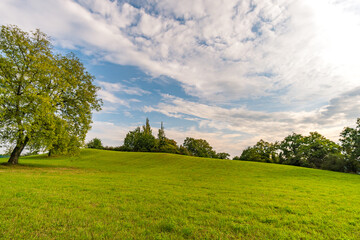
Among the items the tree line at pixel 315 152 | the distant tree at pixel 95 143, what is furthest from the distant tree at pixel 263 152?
the distant tree at pixel 95 143

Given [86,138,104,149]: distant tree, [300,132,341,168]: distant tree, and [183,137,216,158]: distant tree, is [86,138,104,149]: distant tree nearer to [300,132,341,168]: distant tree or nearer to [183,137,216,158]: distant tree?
[183,137,216,158]: distant tree

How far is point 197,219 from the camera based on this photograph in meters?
6.70

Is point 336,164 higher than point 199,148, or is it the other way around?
point 199,148

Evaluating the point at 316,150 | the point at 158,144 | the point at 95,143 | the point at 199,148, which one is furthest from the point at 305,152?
the point at 95,143

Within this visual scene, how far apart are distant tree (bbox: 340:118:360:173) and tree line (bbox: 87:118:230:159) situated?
6379 cm

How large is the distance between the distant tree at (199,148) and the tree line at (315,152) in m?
26.8

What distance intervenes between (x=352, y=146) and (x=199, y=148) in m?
69.8

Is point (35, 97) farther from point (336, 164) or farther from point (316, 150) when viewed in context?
point (316, 150)

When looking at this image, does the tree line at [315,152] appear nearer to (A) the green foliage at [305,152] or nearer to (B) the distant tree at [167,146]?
(A) the green foliage at [305,152]

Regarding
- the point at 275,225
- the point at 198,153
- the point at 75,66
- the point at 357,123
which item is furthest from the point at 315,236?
the point at 198,153

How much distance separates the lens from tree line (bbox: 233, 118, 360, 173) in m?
42.8

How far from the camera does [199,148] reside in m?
104

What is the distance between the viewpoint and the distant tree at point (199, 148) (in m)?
102

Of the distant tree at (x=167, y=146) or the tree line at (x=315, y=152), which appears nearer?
the tree line at (x=315, y=152)
